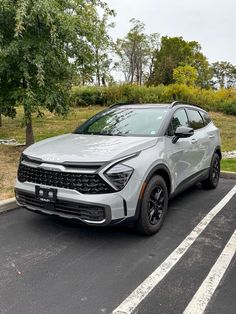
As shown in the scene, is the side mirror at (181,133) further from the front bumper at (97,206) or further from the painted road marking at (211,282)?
the painted road marking at (211,282)

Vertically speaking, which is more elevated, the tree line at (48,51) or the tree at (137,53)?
the tree at (137,53)

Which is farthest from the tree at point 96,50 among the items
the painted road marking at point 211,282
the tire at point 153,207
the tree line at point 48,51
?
the painted road marking at point 211,282

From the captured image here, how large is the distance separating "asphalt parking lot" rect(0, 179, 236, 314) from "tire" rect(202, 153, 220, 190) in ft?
4.10

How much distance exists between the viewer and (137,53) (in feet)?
147

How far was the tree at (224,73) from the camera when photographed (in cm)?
6656

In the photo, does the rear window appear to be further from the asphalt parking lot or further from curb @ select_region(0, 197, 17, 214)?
curb @ select_region(0, 197, 17, 214)

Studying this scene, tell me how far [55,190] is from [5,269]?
0.91m

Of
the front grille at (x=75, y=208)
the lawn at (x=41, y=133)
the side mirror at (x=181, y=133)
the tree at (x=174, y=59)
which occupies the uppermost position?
the tree at (x=174, y=59)

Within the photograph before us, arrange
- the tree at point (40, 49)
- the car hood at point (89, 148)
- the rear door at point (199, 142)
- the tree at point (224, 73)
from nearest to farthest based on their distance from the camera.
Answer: the car hood at point (89, 148) → the rear door at point (199, 142) → the tree at point (40, 49) → the tree at point (224, 73)

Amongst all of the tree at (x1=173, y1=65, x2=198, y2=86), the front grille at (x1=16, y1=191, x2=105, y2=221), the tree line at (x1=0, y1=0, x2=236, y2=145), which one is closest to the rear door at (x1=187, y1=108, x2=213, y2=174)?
the front grille at (x1=16, y1=191, x2=105, y2=221)

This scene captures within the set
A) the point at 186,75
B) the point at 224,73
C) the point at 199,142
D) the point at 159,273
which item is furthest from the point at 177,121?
the point at 224,73

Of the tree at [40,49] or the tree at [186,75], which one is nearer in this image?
the tree at [40,49]

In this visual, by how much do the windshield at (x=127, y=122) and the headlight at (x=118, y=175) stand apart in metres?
0.96

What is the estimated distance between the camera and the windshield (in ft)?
14.8
